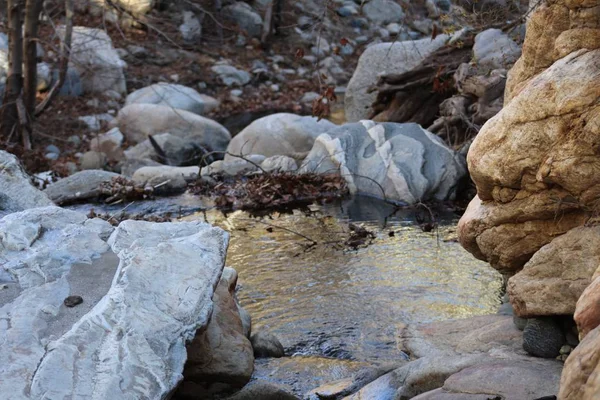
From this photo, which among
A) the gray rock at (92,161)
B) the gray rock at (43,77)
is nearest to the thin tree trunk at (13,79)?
the gray rock at (92,161)

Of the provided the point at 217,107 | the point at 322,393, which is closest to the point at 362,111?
the point at 217,107

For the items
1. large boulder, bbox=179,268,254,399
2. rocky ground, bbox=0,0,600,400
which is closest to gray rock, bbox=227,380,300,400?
rocky ground, bbox=0,0,600,400

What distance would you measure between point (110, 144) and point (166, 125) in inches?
44.7

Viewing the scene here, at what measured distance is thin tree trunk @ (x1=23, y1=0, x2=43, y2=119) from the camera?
13000 mm

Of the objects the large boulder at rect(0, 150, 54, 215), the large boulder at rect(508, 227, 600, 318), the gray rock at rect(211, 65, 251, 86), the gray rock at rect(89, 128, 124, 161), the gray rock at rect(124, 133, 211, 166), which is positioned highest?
the large boulder at rect(508, 227, 600, 318)

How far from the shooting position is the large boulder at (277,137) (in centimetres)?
1398

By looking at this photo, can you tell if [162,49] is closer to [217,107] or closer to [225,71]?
[225,71]

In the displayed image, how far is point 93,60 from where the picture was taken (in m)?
18.2

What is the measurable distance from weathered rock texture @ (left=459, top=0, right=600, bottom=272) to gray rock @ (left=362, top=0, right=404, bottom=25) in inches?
846

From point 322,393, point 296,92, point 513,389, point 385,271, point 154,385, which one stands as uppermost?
point 513,389

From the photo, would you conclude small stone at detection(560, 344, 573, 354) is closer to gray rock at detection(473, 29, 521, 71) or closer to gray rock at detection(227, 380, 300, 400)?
gray rock at detection(227, 380, 300, 400)

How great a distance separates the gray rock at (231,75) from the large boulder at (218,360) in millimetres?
15965

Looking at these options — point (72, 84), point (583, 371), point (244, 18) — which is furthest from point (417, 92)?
point (244, 18)

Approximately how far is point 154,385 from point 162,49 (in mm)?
18501
